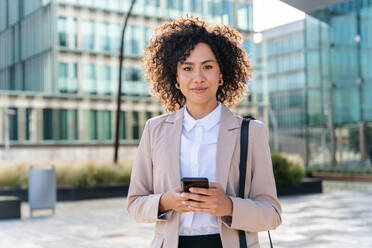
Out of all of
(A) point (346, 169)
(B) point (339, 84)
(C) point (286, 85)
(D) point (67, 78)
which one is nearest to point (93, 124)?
(D) point (67, 78)

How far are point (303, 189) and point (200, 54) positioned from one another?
17766 mm

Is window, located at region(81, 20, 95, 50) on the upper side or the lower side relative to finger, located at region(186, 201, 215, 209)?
upper

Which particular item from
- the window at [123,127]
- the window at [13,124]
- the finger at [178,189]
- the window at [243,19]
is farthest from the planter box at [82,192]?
the window at [243,19]

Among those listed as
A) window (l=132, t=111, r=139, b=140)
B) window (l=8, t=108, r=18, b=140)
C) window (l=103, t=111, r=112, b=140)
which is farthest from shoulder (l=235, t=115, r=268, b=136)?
window (l=132, t=111, r=139, b=140)

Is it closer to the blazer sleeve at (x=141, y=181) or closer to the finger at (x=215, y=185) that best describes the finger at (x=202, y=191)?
the finger at (x=215, y=185)

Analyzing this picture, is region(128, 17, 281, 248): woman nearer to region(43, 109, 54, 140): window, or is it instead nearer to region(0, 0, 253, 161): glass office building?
region(0, 0, 253, 161): glass office building

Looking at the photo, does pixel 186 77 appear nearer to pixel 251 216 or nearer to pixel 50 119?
pixel 251 216

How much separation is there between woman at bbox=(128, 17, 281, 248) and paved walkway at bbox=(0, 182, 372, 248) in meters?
6.53

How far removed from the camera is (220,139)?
249cm

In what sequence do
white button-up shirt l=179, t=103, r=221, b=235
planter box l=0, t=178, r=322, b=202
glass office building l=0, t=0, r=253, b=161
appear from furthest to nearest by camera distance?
glass office building l=0, t=0, r=253, b=161 < planter box l=0, t=178, r=322, b=202 < white button-up shirt l=179, t=103, r=221, b=235

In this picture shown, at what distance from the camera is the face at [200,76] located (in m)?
2.58

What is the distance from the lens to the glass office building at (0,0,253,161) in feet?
143

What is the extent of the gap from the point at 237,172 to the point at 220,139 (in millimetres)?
172

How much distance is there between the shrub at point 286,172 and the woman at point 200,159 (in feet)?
54.6
